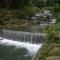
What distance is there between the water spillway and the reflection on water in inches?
20.6

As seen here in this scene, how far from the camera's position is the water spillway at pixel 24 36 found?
14816 millimetres

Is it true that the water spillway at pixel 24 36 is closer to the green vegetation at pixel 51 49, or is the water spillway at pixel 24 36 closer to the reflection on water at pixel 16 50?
the reflection on water at pixel 16 50

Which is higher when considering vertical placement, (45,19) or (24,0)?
(24,0)

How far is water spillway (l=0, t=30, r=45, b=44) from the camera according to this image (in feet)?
Result: 48.6

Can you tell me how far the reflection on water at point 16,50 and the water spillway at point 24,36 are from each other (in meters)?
0.52

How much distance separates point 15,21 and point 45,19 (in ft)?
12.9

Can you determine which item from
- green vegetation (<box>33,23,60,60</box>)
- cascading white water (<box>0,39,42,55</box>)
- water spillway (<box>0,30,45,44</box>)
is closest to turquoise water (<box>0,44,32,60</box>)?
cascading white water (<box>0,39,42,55</box>)

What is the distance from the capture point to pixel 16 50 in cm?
1323

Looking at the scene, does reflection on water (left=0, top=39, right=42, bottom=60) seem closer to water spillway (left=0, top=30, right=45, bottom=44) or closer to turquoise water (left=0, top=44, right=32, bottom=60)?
turquoise water (left=0, top=44, right=32, bottom=60)

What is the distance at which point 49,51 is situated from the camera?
6.97 meters

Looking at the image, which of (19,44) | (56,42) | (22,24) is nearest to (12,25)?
(22,24)

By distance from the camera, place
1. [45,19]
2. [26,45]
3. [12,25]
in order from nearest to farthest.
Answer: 1. [26,45]
2. [12,25]
3. [45,19]

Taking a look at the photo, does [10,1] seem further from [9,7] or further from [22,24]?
[22,24]

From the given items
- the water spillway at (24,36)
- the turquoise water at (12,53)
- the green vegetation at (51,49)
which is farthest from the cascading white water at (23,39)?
the green vegetation at (51,49)
